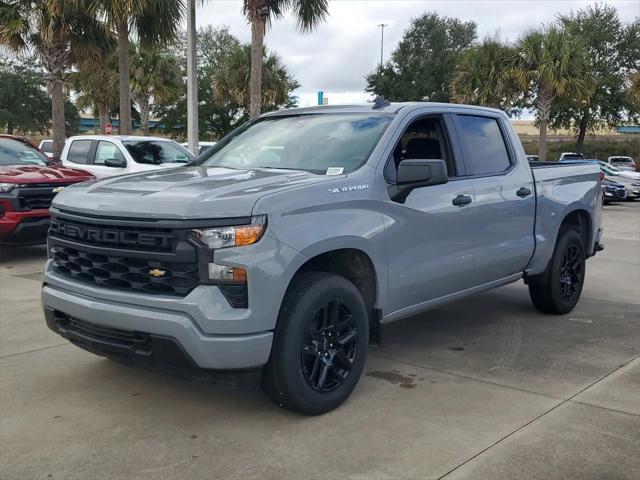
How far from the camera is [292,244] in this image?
3732mm

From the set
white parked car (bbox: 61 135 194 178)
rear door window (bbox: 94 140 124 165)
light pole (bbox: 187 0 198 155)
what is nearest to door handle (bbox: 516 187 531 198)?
white parked car (bbox: 61 135 194 178)

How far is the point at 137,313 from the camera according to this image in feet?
11.9

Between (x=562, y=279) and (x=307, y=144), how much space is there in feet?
10.6

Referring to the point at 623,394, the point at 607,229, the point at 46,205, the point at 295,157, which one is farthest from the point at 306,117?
the point at 607,229

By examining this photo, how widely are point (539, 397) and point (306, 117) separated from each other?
2.64m

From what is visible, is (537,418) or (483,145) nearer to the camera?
(537,418)

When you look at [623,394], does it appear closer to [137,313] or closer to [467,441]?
[467,441]

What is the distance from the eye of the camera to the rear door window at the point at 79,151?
1260cm

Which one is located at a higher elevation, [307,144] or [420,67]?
[420,67]

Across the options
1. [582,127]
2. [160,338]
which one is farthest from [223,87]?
[160,338]

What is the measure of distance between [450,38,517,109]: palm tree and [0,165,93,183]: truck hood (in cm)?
2335

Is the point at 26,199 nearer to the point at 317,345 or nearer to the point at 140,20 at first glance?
the point at 317,345

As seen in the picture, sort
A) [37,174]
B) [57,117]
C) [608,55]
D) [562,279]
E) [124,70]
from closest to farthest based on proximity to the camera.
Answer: [562,279], [37,174], [124,70], [57,117], [608,55]

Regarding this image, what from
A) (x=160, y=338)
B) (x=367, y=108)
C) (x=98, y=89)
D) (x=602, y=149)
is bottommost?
(x=160, y=338)
